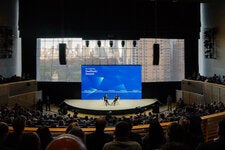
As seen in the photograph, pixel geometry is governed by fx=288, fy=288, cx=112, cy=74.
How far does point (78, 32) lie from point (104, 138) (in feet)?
51.3

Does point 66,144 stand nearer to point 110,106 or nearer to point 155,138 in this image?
point 155,138

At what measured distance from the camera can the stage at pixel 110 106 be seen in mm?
17125

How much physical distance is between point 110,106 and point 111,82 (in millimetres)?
1964

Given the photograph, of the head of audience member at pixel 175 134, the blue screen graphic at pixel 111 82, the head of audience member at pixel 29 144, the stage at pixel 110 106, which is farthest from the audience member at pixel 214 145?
the blue screen graphic at pixel 111 82

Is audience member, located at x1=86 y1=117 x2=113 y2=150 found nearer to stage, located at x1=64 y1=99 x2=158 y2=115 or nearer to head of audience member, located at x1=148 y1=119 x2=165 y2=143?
→ head of audience member, located at x1=148 y1=119 x2=165 y2=143

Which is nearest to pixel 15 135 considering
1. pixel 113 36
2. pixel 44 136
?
pixel 44 136

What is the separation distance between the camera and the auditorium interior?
18.5 metres

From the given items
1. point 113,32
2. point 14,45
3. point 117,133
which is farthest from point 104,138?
point 14,45

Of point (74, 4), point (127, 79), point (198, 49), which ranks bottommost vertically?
point (127, 79)

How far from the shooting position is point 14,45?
20141mm

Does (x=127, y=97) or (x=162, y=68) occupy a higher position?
(x=162, y=68)

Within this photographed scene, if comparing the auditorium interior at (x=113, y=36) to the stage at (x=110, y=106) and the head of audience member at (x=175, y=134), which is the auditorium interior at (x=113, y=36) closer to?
the stage at (x=110, y=106)

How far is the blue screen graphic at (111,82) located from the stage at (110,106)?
0.44 meters

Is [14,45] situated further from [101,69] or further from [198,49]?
[198,49]
